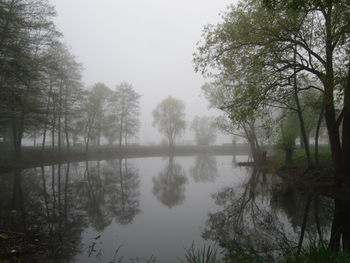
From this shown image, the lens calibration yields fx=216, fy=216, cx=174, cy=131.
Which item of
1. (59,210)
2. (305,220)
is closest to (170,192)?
(59,210)

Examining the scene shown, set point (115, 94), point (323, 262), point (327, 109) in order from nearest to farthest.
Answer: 1. point (323, 262)
2. point (327, 109)
3. point (115, 94)

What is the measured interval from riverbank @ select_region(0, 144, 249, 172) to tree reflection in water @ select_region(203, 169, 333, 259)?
19.0 metres

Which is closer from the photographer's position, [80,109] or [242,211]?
[242,211]

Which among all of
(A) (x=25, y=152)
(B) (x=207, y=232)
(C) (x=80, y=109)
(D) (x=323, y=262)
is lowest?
(B) (x=207, y=232)

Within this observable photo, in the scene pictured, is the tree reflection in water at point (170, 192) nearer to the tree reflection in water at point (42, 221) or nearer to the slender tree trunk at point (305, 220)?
the tree reflection in water at point (42, 221)

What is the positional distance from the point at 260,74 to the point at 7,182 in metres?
15.4

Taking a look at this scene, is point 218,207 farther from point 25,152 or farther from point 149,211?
point 25,152

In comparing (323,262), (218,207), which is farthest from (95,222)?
(323,262)

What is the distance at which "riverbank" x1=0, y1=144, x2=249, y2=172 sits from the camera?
68.1 ft

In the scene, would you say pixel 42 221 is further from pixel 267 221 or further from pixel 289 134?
pixel 289 134

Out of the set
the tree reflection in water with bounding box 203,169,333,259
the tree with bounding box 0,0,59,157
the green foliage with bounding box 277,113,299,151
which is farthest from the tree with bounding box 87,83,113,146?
the tree reflection in water with bounding box 203,169,333,259

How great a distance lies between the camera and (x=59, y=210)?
26.5 feet

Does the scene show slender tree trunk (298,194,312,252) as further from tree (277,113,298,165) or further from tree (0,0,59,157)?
tree (0,0,59,157)

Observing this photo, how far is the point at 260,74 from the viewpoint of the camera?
9617 millimetres
